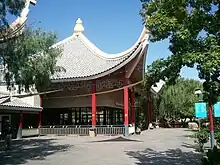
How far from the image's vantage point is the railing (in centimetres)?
2327

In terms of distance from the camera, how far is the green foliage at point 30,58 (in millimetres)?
11555

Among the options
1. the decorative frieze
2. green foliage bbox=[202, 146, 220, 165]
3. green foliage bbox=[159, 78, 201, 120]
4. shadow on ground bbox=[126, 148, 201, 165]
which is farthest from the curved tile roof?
green foliage bbox=[202, 146, 220, 165]

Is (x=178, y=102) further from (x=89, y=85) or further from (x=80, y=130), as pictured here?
(x=80, y=130)

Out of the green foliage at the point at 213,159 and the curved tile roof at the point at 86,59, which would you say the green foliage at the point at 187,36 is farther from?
the curved tile roof at the point at 86,59

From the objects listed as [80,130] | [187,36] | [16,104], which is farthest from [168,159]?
Answer: [16,104]

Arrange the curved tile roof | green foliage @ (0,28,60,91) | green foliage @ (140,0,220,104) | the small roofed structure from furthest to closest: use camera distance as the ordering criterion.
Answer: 1. the curved tile roof
2. the small roofed structure
3. green foliage @ (0,28,60,91)
4. green foliage @ (140,0,220,104)

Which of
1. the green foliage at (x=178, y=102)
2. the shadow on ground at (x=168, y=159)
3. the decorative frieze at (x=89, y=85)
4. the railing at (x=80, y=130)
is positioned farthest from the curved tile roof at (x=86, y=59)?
the green foliage at (x=178, y=102)

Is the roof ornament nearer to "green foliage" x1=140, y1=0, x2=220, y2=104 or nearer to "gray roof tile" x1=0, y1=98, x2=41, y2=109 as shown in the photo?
"gray roof tile" x1=0, y1=98, x2=41, y2=109

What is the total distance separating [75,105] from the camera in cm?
2611

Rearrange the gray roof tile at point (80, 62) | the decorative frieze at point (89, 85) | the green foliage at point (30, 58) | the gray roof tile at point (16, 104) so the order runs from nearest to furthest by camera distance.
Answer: the green foliage at point (30, 58) < the gray roof tile at point (16, 104) < the gray roof tile at point (80, 62) < the decorative frieze at point (89, 85)

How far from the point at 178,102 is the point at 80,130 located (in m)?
18.8

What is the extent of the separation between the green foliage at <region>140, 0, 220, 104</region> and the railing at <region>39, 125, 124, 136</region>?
1581cm

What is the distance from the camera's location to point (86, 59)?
26.7 metres

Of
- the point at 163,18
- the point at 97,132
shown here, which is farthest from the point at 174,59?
the point at 97,132
